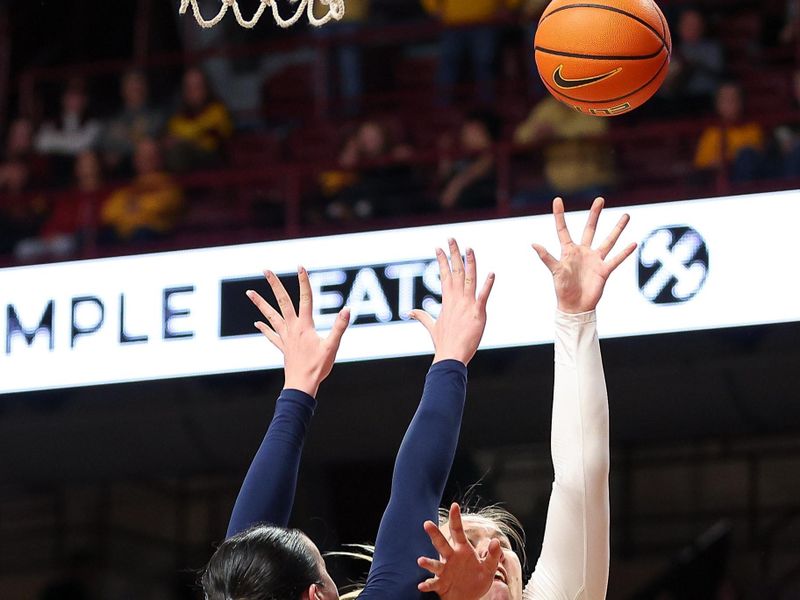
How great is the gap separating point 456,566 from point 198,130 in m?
6.36

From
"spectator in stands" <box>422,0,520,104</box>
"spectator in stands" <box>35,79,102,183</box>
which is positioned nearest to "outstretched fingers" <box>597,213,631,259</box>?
"spectator in stands" <box>422,0,520,104</box>

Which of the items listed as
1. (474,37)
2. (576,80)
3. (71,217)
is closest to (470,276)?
(576,80)

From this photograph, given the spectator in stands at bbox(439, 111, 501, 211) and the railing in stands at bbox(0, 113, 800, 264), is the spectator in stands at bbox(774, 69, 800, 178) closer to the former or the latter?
the railing in stands at bbox(0, 113, 800, 264)

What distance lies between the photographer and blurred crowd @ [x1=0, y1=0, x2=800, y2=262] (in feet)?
21.6

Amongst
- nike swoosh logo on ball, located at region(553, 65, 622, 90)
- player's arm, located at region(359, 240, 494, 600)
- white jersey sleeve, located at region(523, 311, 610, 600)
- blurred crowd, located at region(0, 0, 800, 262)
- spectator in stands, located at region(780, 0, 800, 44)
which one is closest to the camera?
player's arm, located at region(359, 240, 494, 600)

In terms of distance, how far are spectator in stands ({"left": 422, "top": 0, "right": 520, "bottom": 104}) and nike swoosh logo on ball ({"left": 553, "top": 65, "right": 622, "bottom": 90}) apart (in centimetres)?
418

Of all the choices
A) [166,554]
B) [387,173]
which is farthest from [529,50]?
[166,554]

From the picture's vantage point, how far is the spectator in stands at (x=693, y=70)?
22.7 feet

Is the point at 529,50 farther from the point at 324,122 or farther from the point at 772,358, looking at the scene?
the point at 772,358

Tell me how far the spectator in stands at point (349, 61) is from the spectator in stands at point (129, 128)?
96cm

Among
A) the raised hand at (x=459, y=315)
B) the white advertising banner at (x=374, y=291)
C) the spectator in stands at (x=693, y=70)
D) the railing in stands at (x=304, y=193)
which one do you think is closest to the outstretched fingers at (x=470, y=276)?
the raised hand at (x=459, y=315)

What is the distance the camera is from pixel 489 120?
7383 mm

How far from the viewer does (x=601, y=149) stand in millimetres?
6562

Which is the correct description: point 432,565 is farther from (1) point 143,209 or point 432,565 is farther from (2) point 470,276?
(1) point 143,209
